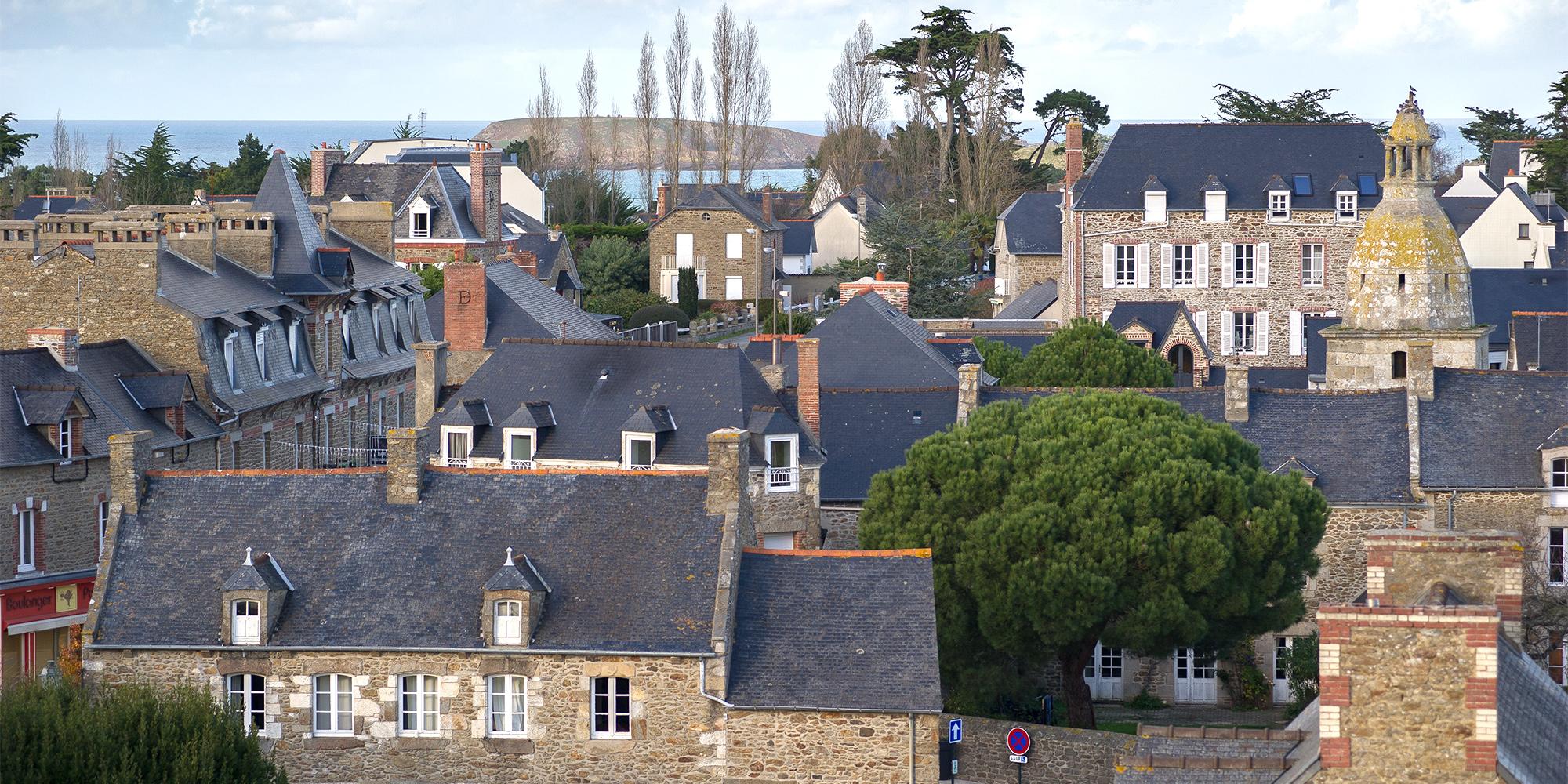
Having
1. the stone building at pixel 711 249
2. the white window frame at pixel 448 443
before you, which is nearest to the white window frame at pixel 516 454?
the white window frame at pixel 448 443

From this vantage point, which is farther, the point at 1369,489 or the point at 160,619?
the point at 1369,489

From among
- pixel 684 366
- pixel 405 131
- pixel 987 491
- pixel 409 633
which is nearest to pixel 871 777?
pixel 409 633

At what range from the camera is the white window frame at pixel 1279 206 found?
74438 mm

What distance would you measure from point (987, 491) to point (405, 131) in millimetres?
87914

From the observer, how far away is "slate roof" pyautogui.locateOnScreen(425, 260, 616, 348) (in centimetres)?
5466

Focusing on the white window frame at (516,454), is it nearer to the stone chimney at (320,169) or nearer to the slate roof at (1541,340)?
the slate roof at (1541,340)

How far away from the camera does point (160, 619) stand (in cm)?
2969

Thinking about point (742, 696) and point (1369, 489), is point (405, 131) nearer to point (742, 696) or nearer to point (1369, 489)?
point (1369, 489)

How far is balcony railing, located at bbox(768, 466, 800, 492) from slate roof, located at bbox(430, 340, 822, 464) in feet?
1.05

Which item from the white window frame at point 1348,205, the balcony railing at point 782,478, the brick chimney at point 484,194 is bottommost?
the balcony railing at point 782,478

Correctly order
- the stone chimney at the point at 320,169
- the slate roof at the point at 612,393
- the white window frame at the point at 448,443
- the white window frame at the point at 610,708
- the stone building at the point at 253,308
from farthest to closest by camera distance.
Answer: the stone chimney at the point at 320,169, the stone building at the point at 253,308, the white window frame at the point at 448,443, the slate roof at the point at 612,393, the white window frame at the point at 610,708

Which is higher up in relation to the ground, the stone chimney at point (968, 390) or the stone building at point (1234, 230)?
the stone building at point (1234, 230)

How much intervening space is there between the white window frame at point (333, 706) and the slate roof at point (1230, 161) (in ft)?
161

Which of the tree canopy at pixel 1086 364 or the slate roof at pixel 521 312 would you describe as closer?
the tree canopy at pixel 1086 364
